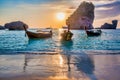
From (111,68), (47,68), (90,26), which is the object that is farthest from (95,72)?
(90,26)

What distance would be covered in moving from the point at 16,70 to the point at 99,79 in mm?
4457

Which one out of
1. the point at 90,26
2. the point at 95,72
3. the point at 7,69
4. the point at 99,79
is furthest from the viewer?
the point at 90,26

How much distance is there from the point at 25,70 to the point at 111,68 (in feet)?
14.4

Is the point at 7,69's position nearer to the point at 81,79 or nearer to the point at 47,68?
the point at 47,68

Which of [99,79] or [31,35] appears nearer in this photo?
[99,79]

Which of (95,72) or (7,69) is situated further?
(7,69)

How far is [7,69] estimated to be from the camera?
586 inches

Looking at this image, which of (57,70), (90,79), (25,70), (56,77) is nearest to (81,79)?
(90,79)

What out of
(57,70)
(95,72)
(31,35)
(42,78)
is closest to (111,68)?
(95,72)

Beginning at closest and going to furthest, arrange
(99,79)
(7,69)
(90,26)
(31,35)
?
(99,79)
(7,69)
(31,35)
(90,26)

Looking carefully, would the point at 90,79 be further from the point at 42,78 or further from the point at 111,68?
the point at 111,68

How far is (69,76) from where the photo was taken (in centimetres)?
1285

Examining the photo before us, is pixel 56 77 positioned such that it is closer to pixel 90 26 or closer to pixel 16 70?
pixel 16 70

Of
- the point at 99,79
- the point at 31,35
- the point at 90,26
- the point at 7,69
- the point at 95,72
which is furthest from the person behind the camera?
the point at 90,26
